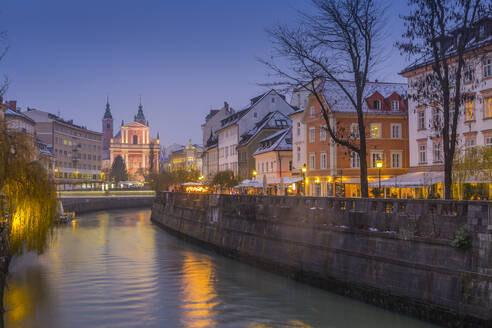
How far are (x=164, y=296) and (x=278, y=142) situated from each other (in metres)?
44.6

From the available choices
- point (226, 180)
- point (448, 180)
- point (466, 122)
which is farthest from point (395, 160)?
point (448, 180)

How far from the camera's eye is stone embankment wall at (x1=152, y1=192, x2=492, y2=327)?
1583cm

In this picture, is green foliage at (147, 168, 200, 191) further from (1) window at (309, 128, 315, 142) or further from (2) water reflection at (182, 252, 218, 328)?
(2) water reflection at (182, 252, 218, 328)

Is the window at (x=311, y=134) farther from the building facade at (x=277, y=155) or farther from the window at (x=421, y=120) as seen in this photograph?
the window at (x=421, y=120)

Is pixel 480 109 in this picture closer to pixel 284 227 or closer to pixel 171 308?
pixel 284 227

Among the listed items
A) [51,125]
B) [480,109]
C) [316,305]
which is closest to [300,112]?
[480,109]

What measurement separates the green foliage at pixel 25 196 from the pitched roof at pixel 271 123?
5344 cm

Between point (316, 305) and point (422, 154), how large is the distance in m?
25.1

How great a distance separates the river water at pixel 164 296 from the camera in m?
19.1

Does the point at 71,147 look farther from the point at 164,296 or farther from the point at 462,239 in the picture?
the point at 462,239

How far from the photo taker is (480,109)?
121 feet

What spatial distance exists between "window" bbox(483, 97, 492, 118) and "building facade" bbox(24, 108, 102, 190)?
85067 millimetres

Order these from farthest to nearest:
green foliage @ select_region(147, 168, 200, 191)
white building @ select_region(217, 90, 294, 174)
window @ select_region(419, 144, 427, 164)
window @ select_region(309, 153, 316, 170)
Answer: green foliage @ select_region(147, 168, 200, 191)
white building @ select_region(217, 90, 294, 174)
window @ select_region(309, 153, 316, 170)
window @ select_region(419, 144, 427, 164)

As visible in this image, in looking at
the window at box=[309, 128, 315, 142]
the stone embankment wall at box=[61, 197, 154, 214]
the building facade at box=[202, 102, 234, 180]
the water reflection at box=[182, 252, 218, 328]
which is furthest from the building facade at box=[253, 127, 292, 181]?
the water reflection at box=[182, 252, 218, 328]
